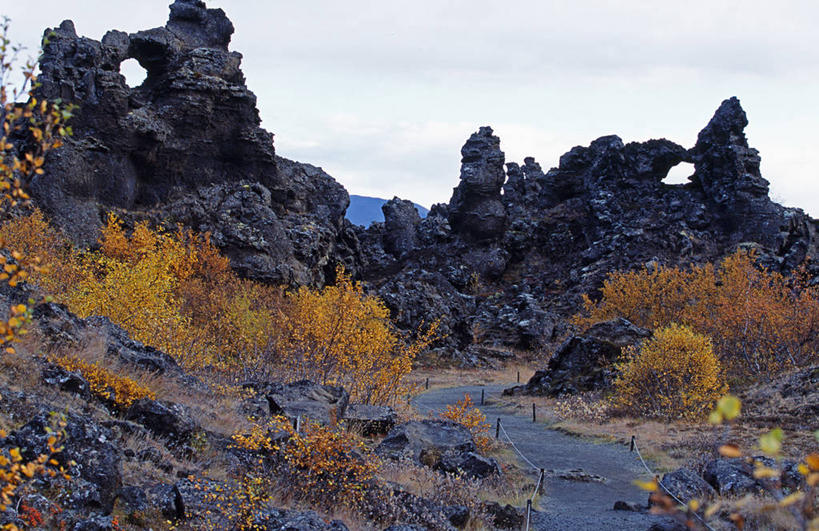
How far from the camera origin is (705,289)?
48.2 m

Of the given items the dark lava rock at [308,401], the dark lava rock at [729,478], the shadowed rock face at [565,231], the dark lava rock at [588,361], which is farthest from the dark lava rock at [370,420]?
the shadowed rock face at [565,231]

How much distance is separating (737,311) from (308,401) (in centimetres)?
2682

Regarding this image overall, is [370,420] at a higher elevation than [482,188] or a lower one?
→ lower

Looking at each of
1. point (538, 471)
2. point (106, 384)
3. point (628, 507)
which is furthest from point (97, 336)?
point (628, 507)

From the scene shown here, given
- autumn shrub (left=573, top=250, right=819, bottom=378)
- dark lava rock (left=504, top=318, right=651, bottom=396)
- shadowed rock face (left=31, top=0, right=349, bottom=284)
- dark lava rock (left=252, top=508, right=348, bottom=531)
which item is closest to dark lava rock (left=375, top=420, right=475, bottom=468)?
dark lava rock (left=252, top=508, right=348, bottom=531)

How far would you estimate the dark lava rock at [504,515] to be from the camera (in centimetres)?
1279

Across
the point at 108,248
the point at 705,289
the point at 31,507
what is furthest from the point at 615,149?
the point at 31,507

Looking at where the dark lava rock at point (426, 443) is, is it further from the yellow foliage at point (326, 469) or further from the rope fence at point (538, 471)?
the yellow foliage at point (326, 469)

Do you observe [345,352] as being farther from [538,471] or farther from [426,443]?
[538,471]

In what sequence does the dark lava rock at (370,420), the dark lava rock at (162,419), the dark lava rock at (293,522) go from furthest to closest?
the dark lava rock at (370,420) → the dark lava rock at (162,419) → the dark lava rock at (293,522)

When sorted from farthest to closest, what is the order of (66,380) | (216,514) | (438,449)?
1. (438,449)
2. (66,380)
3. (216,514)

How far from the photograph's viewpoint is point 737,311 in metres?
34.2

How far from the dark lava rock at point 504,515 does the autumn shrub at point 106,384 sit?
7700 millimetres

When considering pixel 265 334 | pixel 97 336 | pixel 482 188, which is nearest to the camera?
pixel 97 336
